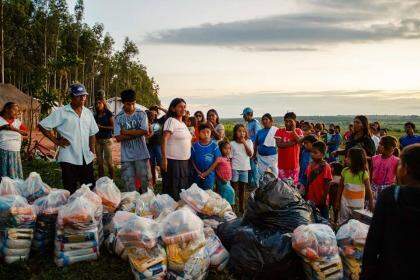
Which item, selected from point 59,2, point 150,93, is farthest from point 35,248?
point 150,93

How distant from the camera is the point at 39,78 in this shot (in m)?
15.2

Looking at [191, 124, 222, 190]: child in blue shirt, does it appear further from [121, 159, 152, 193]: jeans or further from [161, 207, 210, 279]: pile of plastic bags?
[161, 207, 210, 279]: pile of plastic bags

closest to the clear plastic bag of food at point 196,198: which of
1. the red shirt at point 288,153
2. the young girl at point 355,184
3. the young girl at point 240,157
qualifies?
the young girl at point 355,184

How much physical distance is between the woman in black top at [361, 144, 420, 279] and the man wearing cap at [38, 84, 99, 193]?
412 cm

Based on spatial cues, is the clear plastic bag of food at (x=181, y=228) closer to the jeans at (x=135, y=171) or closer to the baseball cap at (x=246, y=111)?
the jeans at (x=135, y=171)

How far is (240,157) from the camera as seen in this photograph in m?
7.22

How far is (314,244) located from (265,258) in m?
0.45

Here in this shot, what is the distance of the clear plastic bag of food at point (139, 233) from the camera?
13.1ft

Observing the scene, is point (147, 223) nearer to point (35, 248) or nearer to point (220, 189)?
point (35, 248)

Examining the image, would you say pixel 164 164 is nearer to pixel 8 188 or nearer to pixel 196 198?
pixel 196 198

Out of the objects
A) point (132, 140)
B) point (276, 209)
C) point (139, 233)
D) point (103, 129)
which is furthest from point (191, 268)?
point (103, 129)

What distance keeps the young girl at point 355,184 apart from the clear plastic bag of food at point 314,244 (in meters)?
1.48

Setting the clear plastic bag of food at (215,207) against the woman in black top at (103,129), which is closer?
the clear plastic bag of food at (215,207)

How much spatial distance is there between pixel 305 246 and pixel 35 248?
2713 millimetres
